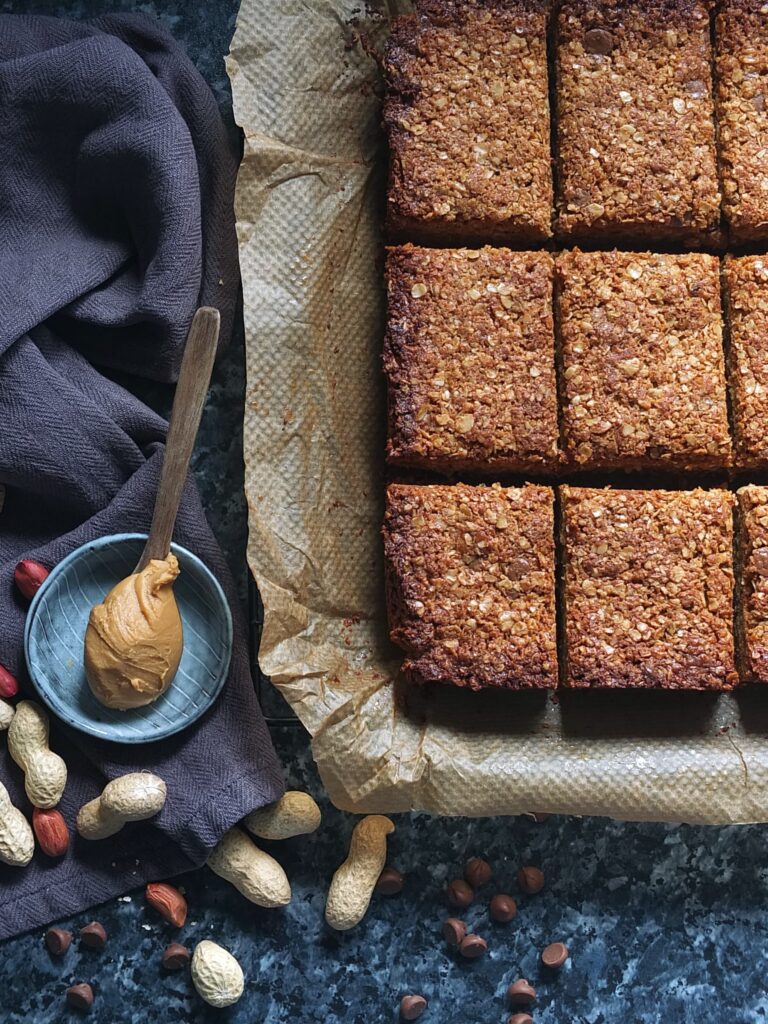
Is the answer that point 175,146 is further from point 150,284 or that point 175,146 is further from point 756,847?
point 756,847

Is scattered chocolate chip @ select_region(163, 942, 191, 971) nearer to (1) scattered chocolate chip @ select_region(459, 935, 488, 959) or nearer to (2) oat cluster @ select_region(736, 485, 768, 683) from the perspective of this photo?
(1) scattered chocolate chip @ select_region(459, 935, 488, 959)

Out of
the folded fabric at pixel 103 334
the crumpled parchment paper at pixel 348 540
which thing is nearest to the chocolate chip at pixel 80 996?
the folded fabric at pixel 103 334

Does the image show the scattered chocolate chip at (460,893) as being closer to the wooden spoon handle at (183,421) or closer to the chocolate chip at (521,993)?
the chocolate chip at (521,993)

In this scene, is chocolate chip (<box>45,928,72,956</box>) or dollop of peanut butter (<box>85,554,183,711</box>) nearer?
dollop of peanut butter (<box>85,554,183,711</box>)

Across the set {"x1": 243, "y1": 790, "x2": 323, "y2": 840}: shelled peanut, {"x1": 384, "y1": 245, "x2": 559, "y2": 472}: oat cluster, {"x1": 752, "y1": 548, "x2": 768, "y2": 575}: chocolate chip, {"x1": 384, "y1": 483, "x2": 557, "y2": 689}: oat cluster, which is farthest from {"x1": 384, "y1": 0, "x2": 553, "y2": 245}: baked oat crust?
{"x1": 243, "y1": 790, "x2": 323, "y2": 840}: shelled peanut

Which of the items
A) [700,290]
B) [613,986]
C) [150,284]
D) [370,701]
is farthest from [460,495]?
[613,986]

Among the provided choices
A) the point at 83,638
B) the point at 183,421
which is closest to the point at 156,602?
the point at 83,638
